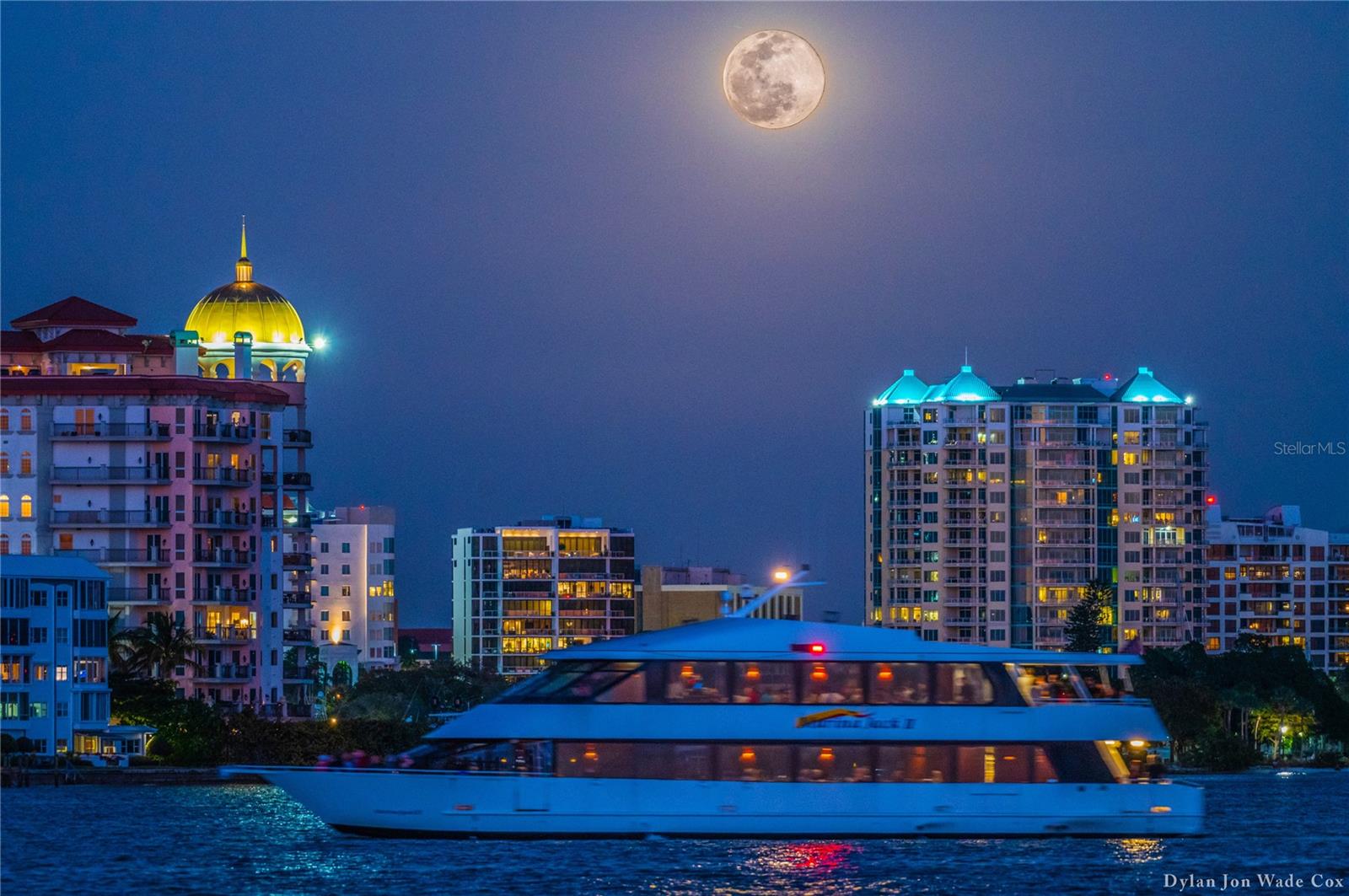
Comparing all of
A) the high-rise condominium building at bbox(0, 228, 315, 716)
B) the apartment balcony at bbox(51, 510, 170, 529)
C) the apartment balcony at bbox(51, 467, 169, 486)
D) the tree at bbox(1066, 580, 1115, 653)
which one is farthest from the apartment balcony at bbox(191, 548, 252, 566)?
the tree at bbox(1066, 580, 1115, 653)

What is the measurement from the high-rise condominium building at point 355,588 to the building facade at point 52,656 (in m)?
84.7

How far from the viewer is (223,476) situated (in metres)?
123

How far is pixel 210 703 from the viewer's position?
11981cm

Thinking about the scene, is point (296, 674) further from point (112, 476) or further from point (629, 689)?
point (629, 689)

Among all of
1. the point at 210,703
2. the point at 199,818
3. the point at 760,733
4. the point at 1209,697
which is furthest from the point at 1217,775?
the point at 760,733

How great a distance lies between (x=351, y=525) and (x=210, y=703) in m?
75.6

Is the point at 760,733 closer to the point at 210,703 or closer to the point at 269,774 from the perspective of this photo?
the point at 269,774

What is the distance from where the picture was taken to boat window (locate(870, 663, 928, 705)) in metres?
58.6

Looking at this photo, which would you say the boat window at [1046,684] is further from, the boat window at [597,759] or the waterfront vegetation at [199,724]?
the waterfront vegetation at [199,724]

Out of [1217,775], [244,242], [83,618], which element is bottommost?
[1217,775]

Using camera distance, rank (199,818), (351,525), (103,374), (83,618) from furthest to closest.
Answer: (351,525) < (103,374) < (83,618) < (199,818)

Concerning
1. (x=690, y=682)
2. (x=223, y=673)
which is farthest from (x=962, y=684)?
(x=223, y=673)

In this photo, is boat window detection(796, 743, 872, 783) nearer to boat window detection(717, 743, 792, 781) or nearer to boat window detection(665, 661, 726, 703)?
boat window detection(717, 743, 792, 781)

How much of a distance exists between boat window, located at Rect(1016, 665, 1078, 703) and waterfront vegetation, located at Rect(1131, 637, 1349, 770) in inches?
3655
